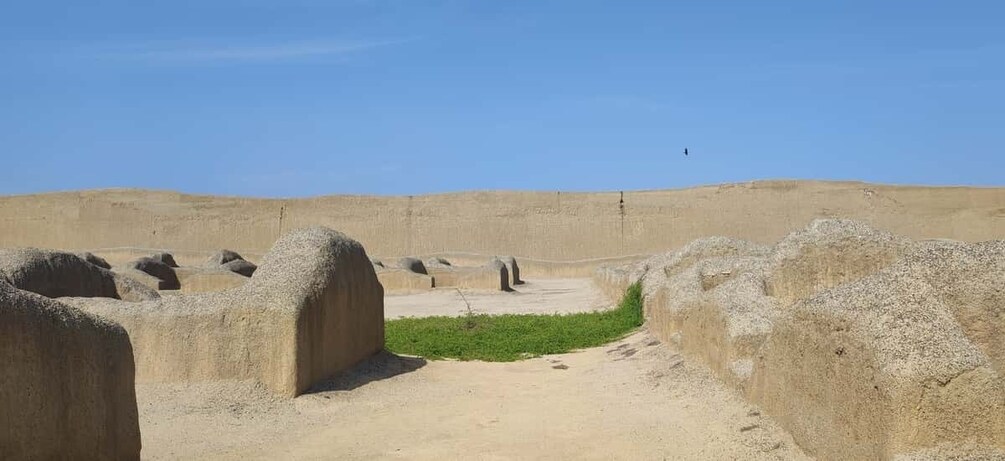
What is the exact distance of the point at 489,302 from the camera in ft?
85.5

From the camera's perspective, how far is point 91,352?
6.15 metres

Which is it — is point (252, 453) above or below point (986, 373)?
below

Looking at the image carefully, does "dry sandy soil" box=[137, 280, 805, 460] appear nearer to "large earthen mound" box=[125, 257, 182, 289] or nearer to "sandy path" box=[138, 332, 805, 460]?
"sandy path" box=[138, 332, 805, 460]

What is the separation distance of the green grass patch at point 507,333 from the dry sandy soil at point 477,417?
62.5 inches

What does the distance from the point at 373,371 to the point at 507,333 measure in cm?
500

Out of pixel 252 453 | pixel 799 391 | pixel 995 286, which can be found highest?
pixel 995 286

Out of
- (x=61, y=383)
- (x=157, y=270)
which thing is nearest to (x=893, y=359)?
(x=61, y=383)

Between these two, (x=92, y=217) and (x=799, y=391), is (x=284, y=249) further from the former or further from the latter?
(x=92, y=217)

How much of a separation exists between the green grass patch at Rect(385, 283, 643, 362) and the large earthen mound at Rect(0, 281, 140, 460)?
319 inches

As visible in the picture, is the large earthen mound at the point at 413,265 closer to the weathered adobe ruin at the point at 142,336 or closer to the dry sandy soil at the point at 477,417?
the weathered adobe ruin at the point at 142,336

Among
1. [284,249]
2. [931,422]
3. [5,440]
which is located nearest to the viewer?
[5,440]

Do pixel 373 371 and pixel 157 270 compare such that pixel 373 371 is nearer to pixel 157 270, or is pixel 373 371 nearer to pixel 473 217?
pixel 157 270

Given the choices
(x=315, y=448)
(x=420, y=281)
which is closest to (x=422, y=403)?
(x=315, y=448)

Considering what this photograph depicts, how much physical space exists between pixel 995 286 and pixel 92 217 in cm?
5339
